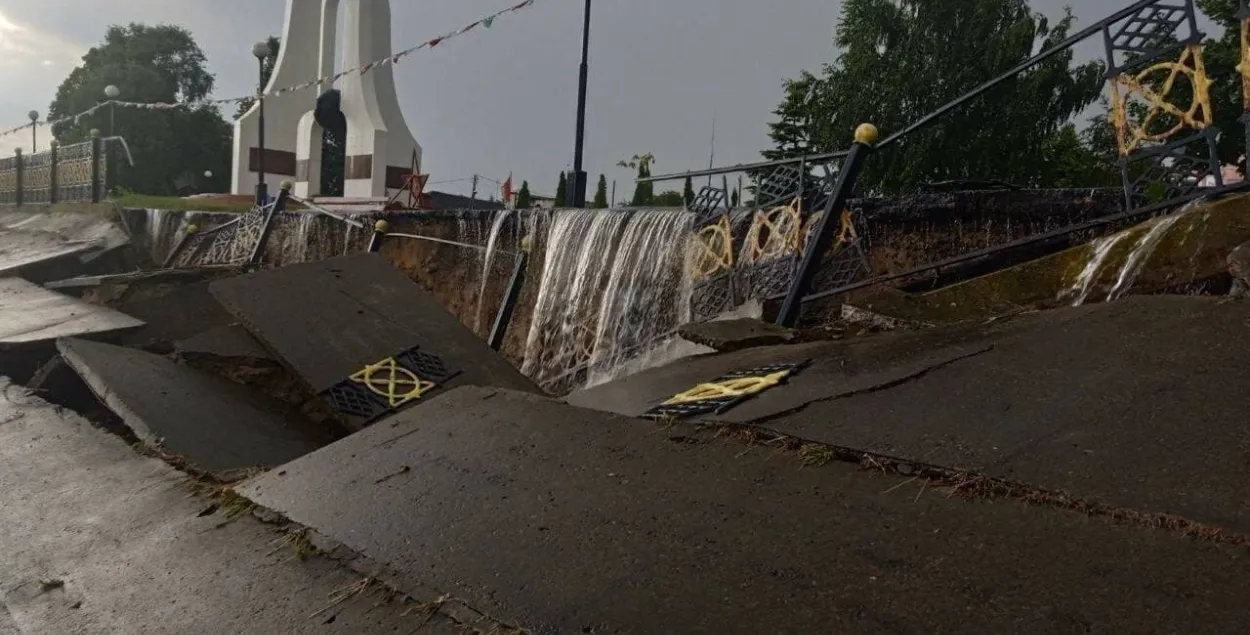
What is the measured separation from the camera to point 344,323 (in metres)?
4.96

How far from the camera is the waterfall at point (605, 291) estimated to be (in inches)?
308

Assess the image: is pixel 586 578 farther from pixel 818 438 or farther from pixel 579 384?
pixel 579 384

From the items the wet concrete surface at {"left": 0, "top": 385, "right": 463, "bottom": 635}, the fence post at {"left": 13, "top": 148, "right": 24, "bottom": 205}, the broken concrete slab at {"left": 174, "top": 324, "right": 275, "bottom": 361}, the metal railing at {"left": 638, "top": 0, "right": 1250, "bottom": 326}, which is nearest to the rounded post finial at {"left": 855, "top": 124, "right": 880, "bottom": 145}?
the metal railing at {"left": 638, "top": 0, "right": 1250, "bottom": 326}

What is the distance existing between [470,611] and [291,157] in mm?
28598

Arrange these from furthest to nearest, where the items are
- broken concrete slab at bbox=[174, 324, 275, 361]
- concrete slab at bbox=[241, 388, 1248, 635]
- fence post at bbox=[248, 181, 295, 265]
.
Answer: fence post at bbox=[248, 181, 295, 265], broken concrete slab at bbox=[174, 324, 275, 361], concrete slab at bbox=[241, 388, 1248, 635]

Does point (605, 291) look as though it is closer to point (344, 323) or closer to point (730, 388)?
point (344, 323)

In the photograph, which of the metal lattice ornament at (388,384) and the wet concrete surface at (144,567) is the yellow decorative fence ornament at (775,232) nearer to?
the metal lattice ornament at (388,384)

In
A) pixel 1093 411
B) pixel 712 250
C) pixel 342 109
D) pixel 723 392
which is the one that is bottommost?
pixel 723 392

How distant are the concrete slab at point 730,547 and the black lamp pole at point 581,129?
1076cm

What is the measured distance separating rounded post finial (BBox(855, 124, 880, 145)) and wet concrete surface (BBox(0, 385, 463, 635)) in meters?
3.33

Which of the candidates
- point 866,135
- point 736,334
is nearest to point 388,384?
point 736,334

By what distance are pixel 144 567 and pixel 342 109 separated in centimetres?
2534

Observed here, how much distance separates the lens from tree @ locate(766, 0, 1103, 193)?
836 inches

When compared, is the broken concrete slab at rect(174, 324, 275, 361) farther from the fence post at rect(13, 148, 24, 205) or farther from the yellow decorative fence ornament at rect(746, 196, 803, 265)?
the fence post at rect(13, 148, 24, 205)
